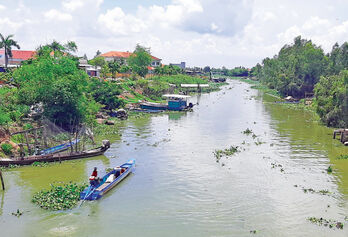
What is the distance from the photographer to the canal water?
57.5 feet

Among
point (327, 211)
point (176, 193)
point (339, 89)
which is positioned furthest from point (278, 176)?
point (339, 89)

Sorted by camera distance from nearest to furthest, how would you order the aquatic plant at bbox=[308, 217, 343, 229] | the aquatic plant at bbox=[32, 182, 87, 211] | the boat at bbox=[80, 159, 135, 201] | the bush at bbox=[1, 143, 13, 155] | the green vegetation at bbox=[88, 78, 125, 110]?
1. the aquatic plant at bbox=[308, 217, 343, 229]
2. the aquatic plant at bbox=[32, 182, 87, 211]
3. the boat at bbox=[80, 159, 135, 201]
4. the bush at bbox=[1, 143, 13, 155]
5. the green vegetation at bbox=[88, 78, 125, 110]

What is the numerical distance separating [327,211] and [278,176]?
19.5 ft

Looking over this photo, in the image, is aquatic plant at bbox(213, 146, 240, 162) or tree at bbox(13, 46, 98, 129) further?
tree at bbox(13, 46, 98, 129)

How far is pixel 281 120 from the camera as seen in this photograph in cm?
5159

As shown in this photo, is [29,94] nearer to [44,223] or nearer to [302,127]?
[44,223]

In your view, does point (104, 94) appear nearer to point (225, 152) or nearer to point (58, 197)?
point (225, 152)

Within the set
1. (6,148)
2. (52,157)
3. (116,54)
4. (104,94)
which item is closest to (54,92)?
(6,148)

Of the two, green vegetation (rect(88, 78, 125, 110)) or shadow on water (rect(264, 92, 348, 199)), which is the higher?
green vegetation (rect(88, 78, 125, 110))

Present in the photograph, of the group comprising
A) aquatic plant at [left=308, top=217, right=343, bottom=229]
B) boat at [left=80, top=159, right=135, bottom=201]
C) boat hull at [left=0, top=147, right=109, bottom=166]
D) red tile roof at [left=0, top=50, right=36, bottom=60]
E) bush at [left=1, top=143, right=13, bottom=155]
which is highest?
red tile roof at [left=0, top=50, right=36, bottom=60]

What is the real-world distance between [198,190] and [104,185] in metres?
6.07

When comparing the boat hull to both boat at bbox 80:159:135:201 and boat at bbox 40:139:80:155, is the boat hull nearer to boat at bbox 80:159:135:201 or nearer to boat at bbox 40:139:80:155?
boat at bbox 40:139:80:155

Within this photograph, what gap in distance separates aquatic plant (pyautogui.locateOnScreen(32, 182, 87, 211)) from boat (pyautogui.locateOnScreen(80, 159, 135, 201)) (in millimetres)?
611

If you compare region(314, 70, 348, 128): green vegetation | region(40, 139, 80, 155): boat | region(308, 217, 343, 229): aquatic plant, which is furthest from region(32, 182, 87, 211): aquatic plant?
region(314, 70, 348, 128): green vegetation
